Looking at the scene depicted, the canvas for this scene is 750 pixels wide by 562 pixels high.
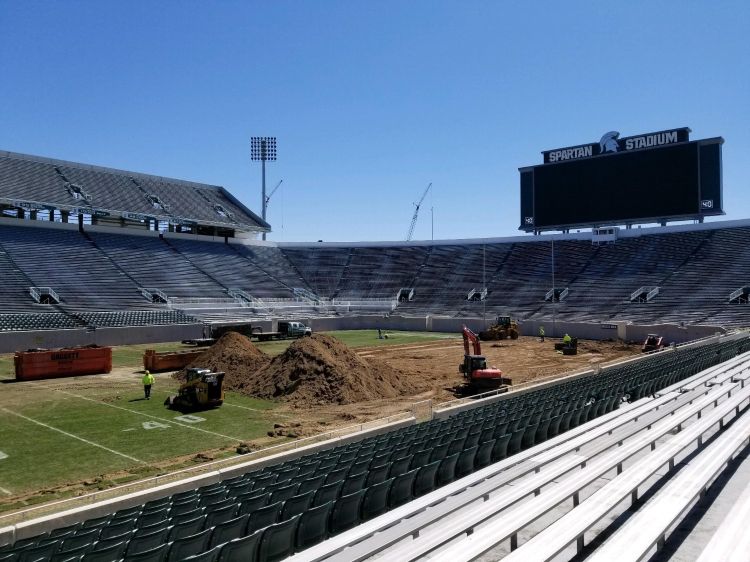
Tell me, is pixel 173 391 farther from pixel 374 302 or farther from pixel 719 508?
pixel 374 302

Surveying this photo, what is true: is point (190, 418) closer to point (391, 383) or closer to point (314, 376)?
point (314, 376)

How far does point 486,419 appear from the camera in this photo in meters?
14.7

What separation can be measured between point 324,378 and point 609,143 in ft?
152

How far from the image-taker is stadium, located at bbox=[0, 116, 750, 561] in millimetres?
7625

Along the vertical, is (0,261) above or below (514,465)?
above

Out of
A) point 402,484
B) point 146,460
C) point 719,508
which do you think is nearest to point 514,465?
point 402,484

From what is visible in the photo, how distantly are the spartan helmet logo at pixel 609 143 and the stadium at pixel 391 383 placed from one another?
27 cm

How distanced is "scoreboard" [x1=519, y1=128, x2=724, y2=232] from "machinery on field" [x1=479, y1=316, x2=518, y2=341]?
17.0 metres

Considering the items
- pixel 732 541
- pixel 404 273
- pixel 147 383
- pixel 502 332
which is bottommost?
pixel 502 332

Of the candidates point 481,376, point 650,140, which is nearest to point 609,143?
point 650,140

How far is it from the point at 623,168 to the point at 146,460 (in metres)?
54.5

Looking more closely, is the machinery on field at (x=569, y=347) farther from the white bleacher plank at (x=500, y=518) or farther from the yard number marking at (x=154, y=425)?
the white bleacher plank at (x=500, y=518)

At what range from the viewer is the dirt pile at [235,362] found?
27.0 meters

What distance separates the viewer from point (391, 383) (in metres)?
26.6
